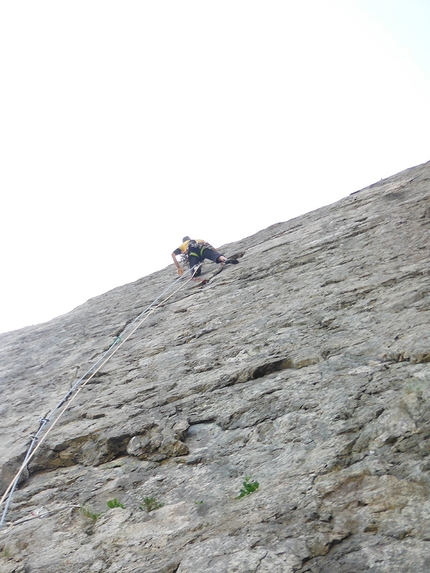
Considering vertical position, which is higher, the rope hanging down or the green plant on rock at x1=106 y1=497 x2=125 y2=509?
the rope hanging down

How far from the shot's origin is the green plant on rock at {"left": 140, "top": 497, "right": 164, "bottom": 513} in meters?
3.52

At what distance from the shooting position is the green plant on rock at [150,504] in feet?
11.6

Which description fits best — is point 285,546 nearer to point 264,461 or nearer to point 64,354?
point 264,461

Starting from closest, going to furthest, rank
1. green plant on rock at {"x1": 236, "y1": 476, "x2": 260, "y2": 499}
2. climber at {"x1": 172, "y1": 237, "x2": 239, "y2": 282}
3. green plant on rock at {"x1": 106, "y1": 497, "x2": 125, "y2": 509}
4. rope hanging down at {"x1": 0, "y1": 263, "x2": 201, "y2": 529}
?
green plant on rock at {"x1": 236, "y1": 476, "x2": 260, "y2": 499}
green plant on rock at {"x1": 106, "y1": 497, "x2": 125, "y2": 509}
rope hanging down at {"x1": 0, "y1": 263, "x2": 201, "y2": 529}
climber at {"x1": 172, "y1": 237, "x2": 239, "y2": 282}

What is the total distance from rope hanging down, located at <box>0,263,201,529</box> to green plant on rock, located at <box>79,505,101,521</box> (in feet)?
2.20

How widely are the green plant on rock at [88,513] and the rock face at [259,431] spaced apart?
15 mm

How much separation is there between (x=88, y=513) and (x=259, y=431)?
4.53ft

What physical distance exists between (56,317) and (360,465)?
883 centimetres

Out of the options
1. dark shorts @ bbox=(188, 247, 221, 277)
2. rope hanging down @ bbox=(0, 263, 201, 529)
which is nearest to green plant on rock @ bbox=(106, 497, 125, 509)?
rope hanging down @ bbox=(0, 263, 201, 529)

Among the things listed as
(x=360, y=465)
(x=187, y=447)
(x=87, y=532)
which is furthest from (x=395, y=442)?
(x=87, y=532)

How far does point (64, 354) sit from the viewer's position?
25.5 feet

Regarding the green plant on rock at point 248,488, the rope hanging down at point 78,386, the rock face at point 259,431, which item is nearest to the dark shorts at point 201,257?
the rope hanging down at point 78,386

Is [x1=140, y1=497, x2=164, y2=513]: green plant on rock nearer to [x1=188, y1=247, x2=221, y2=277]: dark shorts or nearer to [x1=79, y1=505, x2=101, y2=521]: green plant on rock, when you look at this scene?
[x1=79, y1=505, x2=101, y2=521]: green plant on rock

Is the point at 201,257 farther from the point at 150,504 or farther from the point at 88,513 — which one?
the point at 150,504
